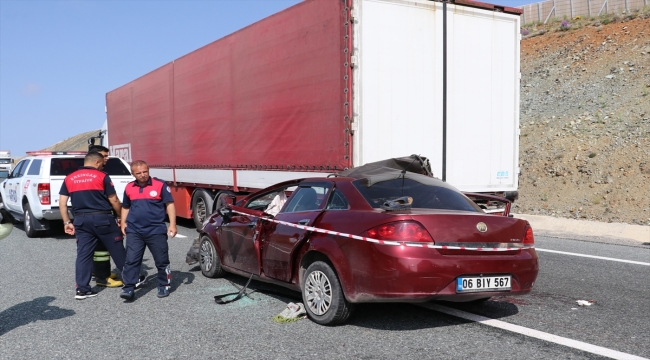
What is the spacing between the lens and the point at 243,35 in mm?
11797

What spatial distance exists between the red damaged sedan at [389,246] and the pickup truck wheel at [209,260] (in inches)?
58.4

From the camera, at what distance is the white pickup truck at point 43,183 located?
12711 millimetres

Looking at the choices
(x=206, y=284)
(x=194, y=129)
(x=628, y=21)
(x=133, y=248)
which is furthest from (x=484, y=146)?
(x=628, y=21)

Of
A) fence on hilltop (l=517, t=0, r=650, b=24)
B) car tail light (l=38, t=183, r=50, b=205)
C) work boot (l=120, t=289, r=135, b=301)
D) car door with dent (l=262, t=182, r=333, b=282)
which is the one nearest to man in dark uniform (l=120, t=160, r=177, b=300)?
work boot (l=120, t=289, r=135, b=301)

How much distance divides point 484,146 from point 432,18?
214 centimetres

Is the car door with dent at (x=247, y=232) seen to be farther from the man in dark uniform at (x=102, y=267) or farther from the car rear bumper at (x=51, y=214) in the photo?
the car rear bumper at (x=51, y=214)

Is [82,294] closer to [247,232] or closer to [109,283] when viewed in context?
[109,283]

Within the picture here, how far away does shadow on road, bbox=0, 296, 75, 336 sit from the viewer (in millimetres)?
6090

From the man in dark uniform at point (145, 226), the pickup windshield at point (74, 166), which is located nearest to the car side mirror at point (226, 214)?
the man in dark uniform at point (145, 226)

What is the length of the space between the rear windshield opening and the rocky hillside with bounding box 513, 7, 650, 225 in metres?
12.9

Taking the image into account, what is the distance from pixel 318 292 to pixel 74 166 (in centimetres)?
908

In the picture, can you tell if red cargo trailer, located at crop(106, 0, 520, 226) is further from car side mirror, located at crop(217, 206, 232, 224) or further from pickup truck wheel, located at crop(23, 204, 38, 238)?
pickup truck wheel, located at crop(23, 204, 38, 238)

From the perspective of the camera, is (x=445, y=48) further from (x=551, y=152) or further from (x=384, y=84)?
(x=551, y=152)

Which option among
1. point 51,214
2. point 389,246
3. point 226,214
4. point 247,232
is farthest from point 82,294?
point 51,214
